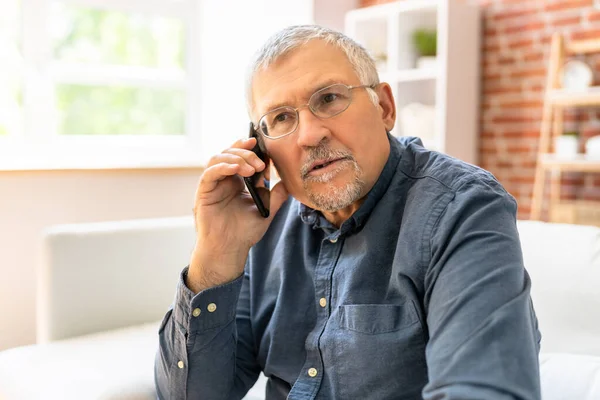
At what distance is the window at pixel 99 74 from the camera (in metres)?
3.66

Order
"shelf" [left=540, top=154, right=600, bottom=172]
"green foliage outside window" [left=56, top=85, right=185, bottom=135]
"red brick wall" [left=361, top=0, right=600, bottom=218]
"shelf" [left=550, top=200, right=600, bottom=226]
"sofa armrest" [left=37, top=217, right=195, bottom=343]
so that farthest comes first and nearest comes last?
"green foliage outside window" [left=56, top=85, right=185, bottom=135] < "red brick wall" [left=361, top=0, right=600, bottom=218] < "shelf" [left=550, top=200, right=600, bottom=226] < "shelf" [left=540, top=154, right=600, bottom=172] < "sofa armrest" [left=37, top=217, right=195, bottom=343]

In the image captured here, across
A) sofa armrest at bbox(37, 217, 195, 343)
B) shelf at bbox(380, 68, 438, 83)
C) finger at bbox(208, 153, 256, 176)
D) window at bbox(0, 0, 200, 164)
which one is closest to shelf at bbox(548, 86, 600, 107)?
shelf at bbox(380, 68, 438, 83)

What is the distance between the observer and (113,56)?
406cm

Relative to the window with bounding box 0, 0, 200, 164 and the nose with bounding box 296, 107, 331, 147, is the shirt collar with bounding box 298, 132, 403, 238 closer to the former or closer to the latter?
the nose with bounding box 296, 107, 331, 147

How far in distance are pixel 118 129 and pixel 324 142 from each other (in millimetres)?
3164

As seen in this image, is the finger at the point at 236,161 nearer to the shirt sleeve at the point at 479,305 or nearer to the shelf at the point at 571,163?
the shirt sleeve at the point at 479,305

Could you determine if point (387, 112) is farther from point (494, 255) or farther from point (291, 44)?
point (494, 255)

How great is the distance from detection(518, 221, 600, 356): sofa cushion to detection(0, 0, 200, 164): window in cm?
311

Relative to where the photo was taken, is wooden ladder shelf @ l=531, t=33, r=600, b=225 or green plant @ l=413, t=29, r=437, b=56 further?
green plant @ l=413, t=29, r=437, b=56

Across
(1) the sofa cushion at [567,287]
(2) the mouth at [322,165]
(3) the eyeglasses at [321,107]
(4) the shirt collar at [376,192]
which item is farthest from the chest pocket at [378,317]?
(1) the sofa cushion at [567,287]

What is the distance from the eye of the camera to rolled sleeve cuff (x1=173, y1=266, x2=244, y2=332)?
51.0 inches

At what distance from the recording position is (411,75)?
4145 mm

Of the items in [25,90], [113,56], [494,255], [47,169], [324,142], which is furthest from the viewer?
[113,56]

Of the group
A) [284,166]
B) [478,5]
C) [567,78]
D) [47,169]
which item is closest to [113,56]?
[47,169]
